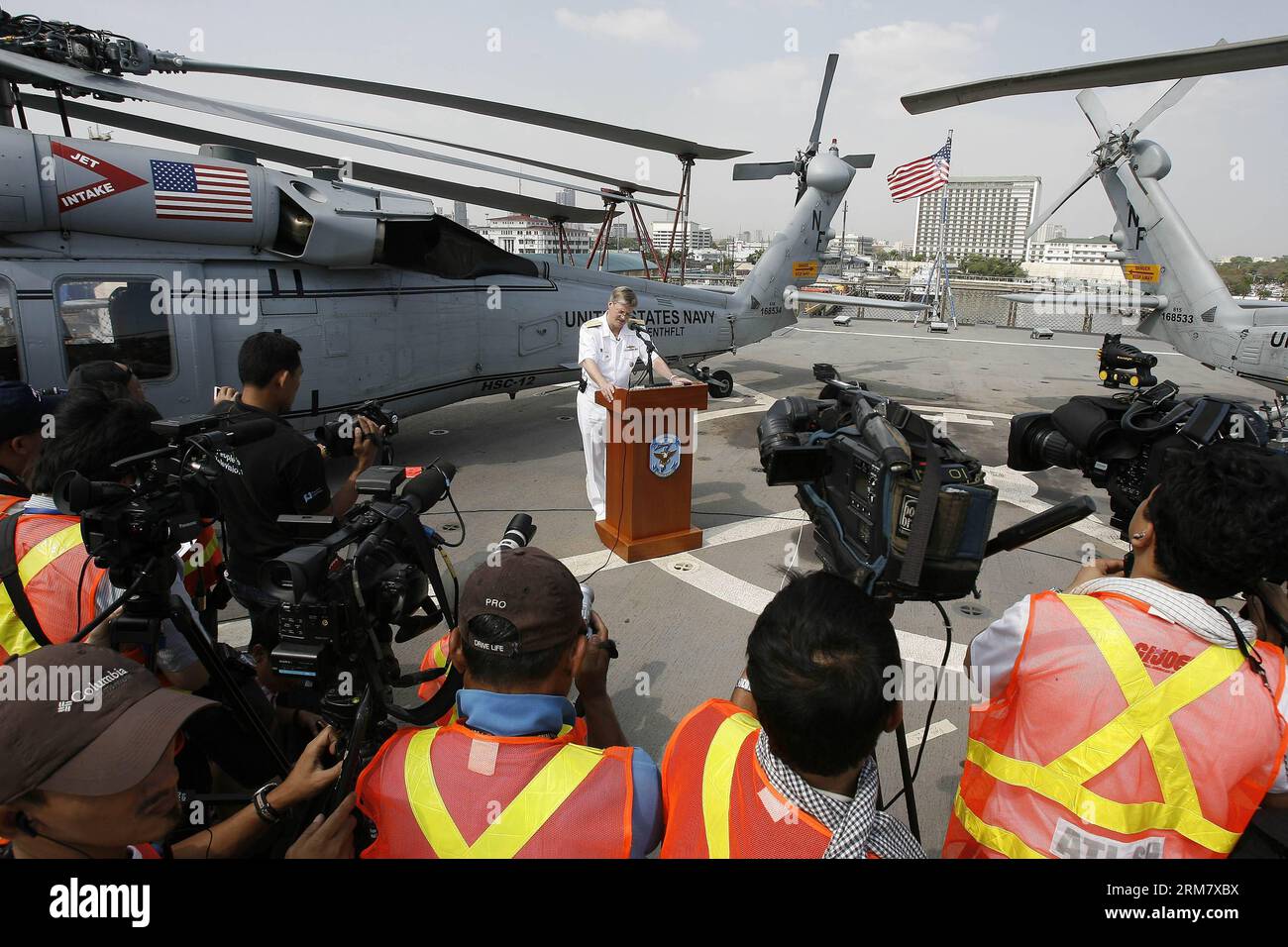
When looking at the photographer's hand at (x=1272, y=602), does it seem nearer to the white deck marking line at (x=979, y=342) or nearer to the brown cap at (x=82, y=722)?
the brown cap at (x=82, y=722)

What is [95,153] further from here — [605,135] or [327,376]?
[605,135]

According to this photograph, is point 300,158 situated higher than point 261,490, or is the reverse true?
point 300,158

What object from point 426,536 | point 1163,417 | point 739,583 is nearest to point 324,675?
point 426,536

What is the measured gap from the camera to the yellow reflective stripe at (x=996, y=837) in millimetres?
1577

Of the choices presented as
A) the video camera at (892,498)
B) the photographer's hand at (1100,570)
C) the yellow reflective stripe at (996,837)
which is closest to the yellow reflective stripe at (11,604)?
the video camera at (892,498)

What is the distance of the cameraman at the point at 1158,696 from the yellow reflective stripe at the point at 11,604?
2849 mm

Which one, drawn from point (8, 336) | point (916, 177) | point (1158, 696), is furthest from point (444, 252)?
point (916, 177)

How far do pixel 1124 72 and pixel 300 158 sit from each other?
8833 mm

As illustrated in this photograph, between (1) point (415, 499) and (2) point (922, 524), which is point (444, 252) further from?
(2) point (922, 524)

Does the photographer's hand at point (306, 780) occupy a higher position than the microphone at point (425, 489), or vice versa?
the microphone at point (425, 489)

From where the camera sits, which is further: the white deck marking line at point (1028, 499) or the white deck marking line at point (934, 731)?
the white deck marking line at point (1028, 499)

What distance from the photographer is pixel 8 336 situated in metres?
5.08

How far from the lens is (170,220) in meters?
5.65

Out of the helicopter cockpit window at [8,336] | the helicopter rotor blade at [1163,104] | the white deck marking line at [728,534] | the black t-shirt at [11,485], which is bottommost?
the white deck marking line at [728,534]
